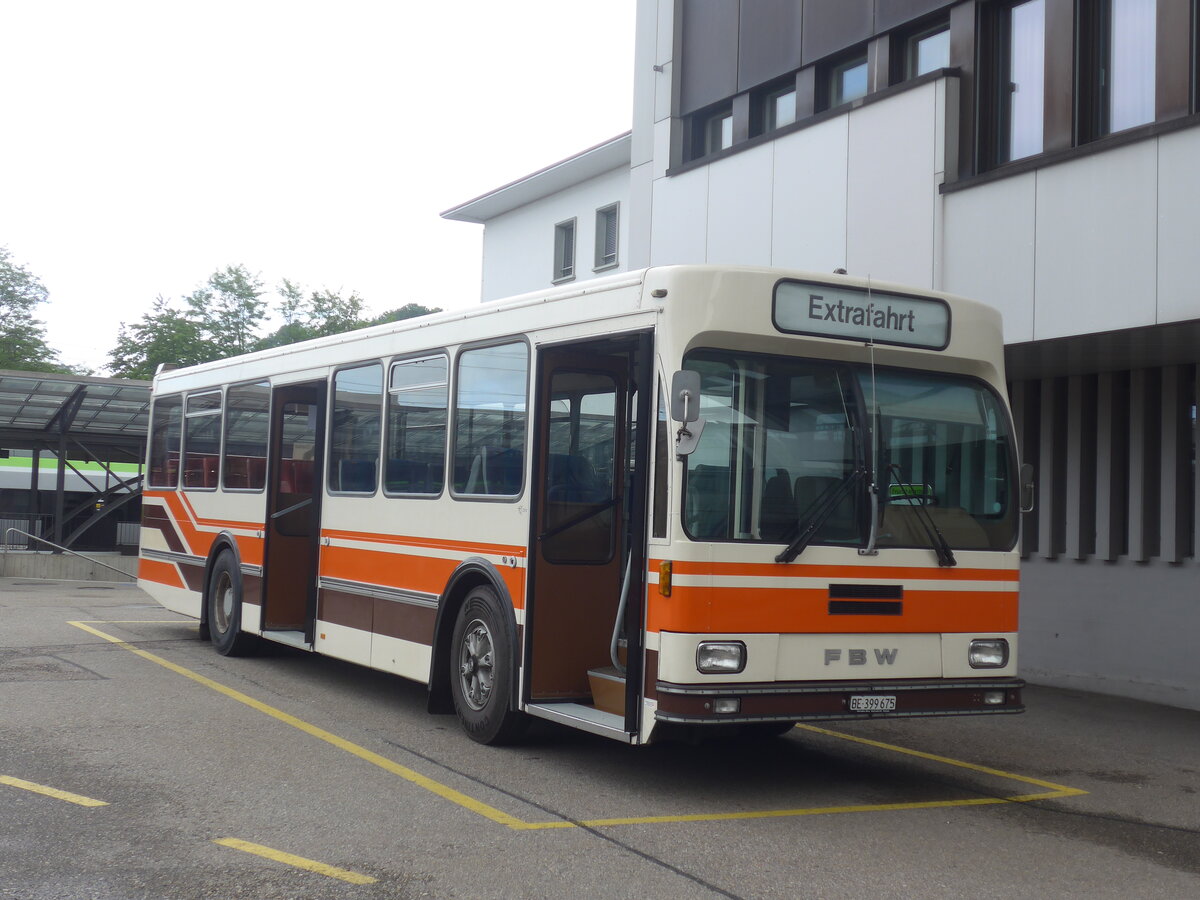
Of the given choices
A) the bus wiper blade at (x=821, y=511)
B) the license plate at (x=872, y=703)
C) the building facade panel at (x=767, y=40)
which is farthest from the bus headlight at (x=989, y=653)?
the building facade panel at (x=767, y=40)

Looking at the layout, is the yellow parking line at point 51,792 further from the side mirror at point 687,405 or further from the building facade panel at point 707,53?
the building facade panel at point 707,53

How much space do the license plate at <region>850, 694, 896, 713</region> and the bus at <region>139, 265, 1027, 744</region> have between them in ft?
0.05

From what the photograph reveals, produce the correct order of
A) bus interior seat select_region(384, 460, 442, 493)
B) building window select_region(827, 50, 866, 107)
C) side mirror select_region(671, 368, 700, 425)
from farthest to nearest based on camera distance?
building window select_region(827, 50, 866, 107) < bus interior seat select_region(384, 460, 442, 493) < side mirror select_region(671, 368, 700, 425)

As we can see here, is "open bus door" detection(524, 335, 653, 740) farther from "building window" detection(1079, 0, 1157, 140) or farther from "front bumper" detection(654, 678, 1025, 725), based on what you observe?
"building window" detection(1079, 0, 1157, 140)

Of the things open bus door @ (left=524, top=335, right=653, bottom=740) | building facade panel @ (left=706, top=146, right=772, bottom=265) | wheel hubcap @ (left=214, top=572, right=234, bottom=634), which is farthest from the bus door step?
building facade panel @ (left=706, top=146, right=772, bottom=265)

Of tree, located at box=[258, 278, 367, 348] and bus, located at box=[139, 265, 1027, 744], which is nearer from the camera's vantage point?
bus, located at box=[139, 265, 1027, 744]

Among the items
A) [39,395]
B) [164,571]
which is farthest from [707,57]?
[39,395]

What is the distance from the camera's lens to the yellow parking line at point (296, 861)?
17.9 ft

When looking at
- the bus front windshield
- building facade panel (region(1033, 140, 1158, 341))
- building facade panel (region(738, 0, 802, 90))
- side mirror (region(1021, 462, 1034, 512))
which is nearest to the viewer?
the bus front windshield

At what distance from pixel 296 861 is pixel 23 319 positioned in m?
64.6

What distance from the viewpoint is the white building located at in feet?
36.3

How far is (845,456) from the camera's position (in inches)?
290

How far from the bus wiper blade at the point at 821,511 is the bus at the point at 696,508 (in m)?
0.01

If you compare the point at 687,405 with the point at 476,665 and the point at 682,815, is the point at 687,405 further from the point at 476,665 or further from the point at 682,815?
the point at 476,665
